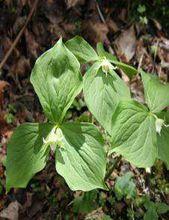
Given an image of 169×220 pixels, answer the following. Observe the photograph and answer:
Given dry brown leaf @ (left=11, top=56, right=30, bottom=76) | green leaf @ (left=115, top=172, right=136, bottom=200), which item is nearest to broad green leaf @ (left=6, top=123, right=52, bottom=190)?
green leaf @ (left=115, top=172, right=136, bottom=200)

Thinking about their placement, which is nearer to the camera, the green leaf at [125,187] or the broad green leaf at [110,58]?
the broad green leaf at [110,58]

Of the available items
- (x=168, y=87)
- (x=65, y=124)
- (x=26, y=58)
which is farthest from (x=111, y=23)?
(x=65, y=124)

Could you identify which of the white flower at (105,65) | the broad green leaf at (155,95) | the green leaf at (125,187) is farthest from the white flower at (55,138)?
the green leaf at (125,187)

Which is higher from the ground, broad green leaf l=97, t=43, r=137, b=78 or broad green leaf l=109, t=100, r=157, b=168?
broad green leaf l=97, t=43, r=137, b=78

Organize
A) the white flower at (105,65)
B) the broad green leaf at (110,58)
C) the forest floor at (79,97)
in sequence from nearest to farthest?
1. the white flower at (105,65)
2. the broad green leaf at (110,58)
3. the forest floor at (79,97)

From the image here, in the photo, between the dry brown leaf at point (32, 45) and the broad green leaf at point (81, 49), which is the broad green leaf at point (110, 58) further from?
the dry brown leaf at point (32, 45)

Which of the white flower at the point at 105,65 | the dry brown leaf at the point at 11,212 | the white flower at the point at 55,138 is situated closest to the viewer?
the white flower at the point at 55,138

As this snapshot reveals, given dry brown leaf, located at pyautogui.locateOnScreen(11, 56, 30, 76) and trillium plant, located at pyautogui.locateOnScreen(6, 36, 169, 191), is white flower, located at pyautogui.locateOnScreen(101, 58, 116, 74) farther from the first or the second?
dry brown leaf, located at pyautogui.locateOnScreen(11, 56, 30, 76)

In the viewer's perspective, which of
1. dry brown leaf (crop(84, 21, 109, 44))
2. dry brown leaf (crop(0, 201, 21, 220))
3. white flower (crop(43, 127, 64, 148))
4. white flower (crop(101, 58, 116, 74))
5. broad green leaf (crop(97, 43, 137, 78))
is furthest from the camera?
dry brown leaf (crop(84, 21, 109, 44))
